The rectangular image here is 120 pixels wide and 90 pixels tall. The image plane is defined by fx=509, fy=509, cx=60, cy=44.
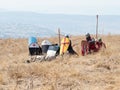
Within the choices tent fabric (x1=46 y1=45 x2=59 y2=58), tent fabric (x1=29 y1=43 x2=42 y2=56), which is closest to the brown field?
tent fabric (x1=46 y1=45 x2=59 y2=58)

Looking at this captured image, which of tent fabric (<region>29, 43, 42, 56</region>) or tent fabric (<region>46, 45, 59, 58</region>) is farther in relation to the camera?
tent fabric (<region>29, 43, 42, 56</region>)

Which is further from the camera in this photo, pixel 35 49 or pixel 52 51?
pixel 35 49

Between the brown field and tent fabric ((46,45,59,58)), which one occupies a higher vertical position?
the brown field

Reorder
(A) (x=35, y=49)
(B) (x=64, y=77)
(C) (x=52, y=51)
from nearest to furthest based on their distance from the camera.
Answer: (B) (x=64, y=77) → (C) (x=52, y=51) → (A) (x=35, y=49)

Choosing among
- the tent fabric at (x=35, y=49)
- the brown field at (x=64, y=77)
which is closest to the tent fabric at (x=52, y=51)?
the tent fabric at (x=35, y=49)

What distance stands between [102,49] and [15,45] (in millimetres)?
9731

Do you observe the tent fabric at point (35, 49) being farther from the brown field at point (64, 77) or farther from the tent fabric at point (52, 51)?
the brown field at point (64, 77)

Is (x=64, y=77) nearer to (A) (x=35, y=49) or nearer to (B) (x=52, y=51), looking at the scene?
(B) (x=52, y=51)

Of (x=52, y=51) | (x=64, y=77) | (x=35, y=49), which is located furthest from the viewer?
(x=35, y=49)

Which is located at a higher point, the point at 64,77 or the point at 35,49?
the point at 64,77

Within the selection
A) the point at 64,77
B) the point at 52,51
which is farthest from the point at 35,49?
the point at 64,77

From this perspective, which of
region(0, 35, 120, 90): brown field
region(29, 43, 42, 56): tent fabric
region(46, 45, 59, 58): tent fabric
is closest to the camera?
region(0, 35, 120, 90): brown field

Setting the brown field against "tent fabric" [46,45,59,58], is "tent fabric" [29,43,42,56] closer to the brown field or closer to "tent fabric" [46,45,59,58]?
"tent fabric" [46,45,59,58]

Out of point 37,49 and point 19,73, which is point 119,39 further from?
point 19,73
